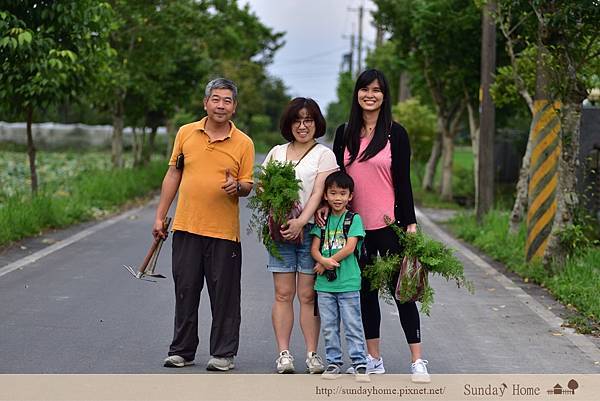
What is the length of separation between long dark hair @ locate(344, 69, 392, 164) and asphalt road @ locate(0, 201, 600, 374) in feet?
5.05

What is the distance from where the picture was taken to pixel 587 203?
17172 mm

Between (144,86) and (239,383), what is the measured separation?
20.4 metres

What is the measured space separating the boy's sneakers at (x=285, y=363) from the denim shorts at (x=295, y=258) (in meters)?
0.54

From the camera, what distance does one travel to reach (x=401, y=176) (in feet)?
23.4

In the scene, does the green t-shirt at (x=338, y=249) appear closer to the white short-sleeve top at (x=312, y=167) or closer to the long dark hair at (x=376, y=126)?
the white short-sleeve top at (x=312, y=167)

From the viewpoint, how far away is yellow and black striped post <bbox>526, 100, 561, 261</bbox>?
13156 millimetres

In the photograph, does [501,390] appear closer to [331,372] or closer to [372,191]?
[331,372]

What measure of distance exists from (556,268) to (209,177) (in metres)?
5.95

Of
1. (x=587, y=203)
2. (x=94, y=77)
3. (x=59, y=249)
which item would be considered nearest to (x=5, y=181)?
(x=94, y=77)

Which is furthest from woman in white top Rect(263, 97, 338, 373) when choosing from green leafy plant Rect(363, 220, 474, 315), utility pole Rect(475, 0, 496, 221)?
utility pole Rect(475, 0, 496, 221)

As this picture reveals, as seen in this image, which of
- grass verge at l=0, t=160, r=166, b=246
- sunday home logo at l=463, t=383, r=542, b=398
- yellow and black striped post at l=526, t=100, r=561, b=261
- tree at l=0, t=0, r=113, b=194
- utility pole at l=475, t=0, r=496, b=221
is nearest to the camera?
sunday home logo at l=463, t=383, r=542, b=398

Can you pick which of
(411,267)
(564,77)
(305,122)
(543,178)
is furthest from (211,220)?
(543,178)

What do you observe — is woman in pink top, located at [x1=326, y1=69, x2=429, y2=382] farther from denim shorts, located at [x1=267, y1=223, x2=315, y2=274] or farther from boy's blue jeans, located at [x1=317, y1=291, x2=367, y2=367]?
denim shorts, located at [x1=267, y1=223, x2=315, y2=274]

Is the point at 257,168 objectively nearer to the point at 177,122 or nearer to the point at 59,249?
the point at 59,249
